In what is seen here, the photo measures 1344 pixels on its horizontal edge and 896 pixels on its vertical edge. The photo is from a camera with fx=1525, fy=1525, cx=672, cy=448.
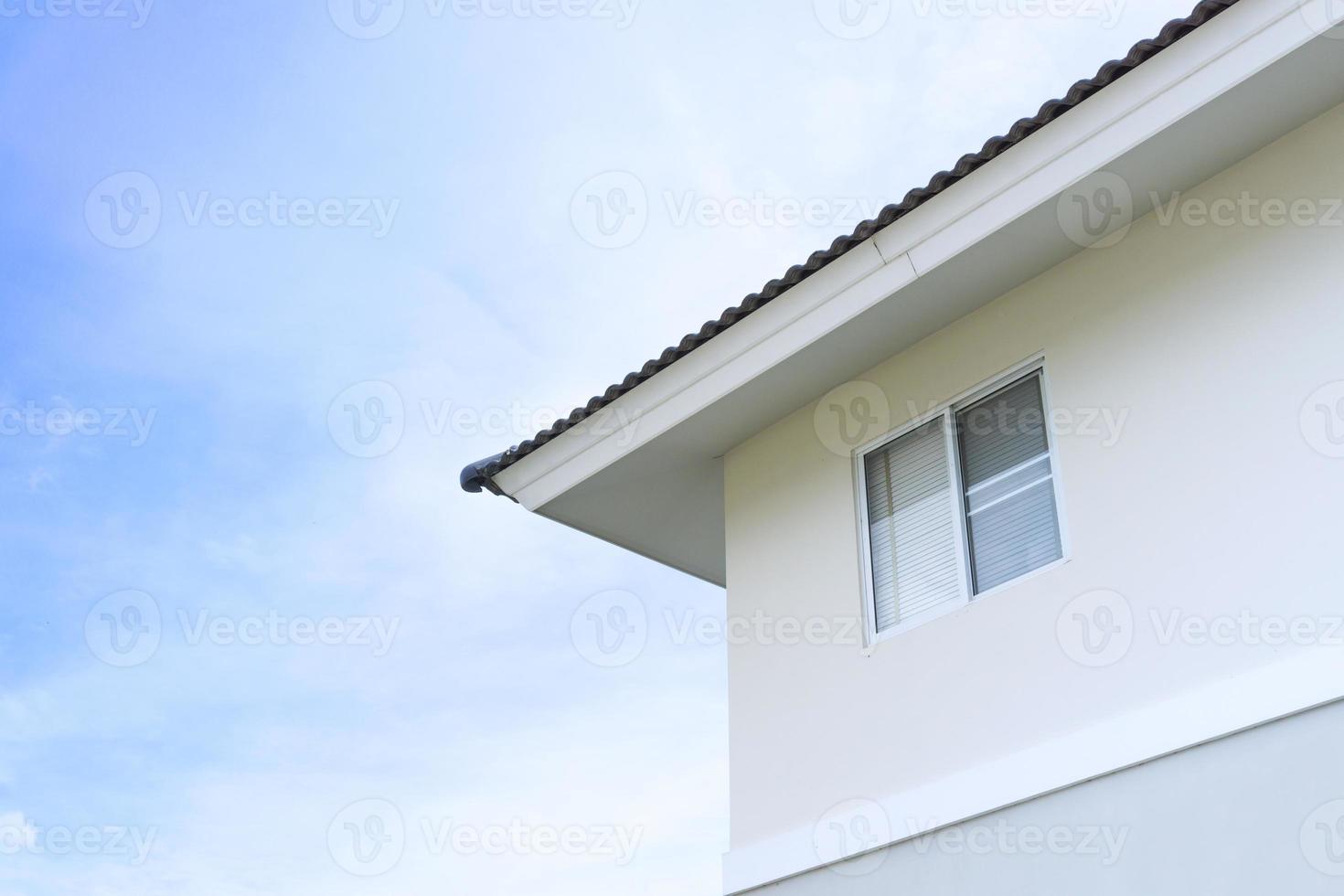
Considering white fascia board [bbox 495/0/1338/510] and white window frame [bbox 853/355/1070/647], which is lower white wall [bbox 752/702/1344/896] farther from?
white fascia board [bbox 495/0/1338/510]

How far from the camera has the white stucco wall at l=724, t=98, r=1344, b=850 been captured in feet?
19.8

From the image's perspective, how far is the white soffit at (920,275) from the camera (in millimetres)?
6172

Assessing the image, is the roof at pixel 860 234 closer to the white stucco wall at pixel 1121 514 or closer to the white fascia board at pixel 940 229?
the white fascia board at pixel 940 229

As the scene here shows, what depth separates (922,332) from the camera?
7789 millimetres

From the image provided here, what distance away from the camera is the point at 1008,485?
23.5 feet

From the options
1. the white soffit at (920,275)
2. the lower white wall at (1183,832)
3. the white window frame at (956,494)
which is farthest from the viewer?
the white window frame at (956,494)

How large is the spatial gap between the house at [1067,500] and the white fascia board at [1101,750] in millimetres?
12

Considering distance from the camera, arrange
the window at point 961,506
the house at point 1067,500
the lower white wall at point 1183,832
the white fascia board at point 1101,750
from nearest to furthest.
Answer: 1. the lower white wall at point 1183,832
2. the white fascia board at point 1101,750
3. the house at point 1067,500
4. the window at point 961,506

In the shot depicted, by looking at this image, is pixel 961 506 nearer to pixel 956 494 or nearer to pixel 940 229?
pixel 956 494

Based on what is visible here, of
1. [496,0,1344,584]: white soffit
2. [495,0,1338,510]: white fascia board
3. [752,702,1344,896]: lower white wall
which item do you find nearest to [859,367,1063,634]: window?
[496,0,1344,584]: white soffit

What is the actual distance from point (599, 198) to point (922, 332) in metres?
2.97

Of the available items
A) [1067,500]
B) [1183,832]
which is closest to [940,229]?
[1067,500]

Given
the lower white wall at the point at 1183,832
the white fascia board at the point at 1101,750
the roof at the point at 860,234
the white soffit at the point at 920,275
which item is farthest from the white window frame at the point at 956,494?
the lower white wall at the point at 1183,832

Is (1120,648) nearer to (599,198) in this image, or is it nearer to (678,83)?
(599,198)
